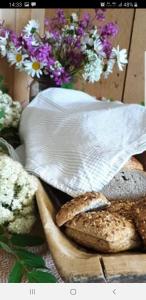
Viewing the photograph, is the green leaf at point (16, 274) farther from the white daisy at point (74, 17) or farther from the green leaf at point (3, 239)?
the white daisy at point (74, 17)

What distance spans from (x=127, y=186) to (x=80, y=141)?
0.11m

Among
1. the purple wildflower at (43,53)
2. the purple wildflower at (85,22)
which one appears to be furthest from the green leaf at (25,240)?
the purple wildflower at (85,22)

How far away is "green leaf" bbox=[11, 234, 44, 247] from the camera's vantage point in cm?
49

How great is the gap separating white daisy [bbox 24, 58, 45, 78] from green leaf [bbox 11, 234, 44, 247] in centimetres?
48

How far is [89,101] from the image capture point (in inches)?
32.9

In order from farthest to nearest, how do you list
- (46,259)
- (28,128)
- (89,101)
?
(89,101) < (28,128) < (46,259)

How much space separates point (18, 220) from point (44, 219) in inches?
2.3

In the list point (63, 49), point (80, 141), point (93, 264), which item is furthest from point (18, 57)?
point (93, 264)

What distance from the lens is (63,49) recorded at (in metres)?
0.89

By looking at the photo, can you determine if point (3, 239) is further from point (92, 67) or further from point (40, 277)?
point (92, 67)

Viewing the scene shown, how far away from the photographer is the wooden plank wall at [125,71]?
98 cm

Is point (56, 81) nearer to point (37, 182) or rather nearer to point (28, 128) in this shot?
point (28, 128)

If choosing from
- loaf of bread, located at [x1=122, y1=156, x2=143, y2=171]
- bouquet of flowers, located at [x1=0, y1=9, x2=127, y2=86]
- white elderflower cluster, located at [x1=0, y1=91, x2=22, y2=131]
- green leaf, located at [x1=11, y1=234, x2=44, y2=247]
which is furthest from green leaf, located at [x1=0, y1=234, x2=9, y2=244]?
bouquet of flowers, located at [x1=0, y1=9, x2=127, y2=86]

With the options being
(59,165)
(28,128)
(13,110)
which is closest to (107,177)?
(59,165)
